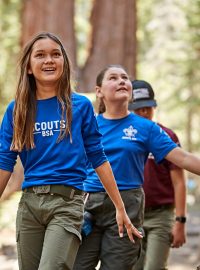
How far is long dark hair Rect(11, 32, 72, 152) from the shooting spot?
4195 millimetres

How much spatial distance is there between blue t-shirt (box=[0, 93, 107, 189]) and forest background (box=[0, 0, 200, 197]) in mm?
529

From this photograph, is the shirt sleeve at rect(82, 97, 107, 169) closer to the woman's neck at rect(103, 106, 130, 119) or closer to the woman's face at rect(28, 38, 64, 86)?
the woman's face at rect(28, 38, 64, 86)

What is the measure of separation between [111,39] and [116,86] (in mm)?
9297

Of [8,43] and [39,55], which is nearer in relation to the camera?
[39,55]

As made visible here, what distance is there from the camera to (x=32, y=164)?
4.22 m

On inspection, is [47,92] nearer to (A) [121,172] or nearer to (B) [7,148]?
(B) [7,148]

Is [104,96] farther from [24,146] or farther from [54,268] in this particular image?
[54,268]

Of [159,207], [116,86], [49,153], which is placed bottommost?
[159,207]

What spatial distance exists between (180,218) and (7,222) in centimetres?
517

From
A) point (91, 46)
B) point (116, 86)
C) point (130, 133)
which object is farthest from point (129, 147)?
point (91, 46)

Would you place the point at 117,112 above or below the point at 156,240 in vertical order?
above

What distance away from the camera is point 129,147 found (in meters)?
5.10

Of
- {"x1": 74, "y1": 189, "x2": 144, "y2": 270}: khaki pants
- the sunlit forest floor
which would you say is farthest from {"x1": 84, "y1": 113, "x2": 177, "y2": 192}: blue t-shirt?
the sunlit forest floor

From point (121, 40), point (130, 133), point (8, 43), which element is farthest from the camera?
point (8, 43)
